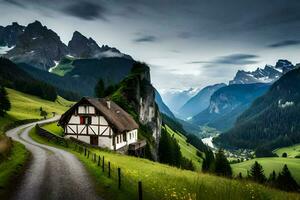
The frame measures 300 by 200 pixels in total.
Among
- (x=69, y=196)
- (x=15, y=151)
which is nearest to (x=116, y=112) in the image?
(x=15, y=151)

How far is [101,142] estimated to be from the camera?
70688 millimetres

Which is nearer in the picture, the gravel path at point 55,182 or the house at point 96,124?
the gravel path at point 55,182

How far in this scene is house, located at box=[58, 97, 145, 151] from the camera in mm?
70050

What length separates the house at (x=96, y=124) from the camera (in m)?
70.1

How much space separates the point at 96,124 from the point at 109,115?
3.26 metres

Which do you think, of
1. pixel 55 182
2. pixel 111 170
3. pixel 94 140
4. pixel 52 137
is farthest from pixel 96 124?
pixel 55 182

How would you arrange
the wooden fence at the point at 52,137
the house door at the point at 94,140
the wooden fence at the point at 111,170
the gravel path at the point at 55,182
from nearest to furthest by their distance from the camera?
the wooden fence at the point at 111,170 < the gravel path at the point at 55,182 < the wooden fence at the point at 52,137 < the house door at the point at 94,140

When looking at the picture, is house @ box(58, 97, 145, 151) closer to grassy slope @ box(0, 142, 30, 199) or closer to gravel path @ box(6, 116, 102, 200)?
grassy slope @ box(0, 142, 30, 199)

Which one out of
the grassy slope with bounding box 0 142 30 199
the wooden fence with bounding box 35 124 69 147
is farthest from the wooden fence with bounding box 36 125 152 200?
the grassy slope with bounding box 0 142 30 199

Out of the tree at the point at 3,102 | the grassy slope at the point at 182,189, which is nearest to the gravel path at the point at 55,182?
the grassy slope at the point at 182,189

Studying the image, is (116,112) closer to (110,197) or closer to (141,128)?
(141,128)

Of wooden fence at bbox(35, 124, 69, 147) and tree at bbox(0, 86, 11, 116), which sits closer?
wooden fence at bbox(35, 124, 69, 147)

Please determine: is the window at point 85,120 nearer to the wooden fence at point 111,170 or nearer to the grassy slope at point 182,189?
the wooden fence at point 111,170

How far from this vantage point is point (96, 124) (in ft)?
234
